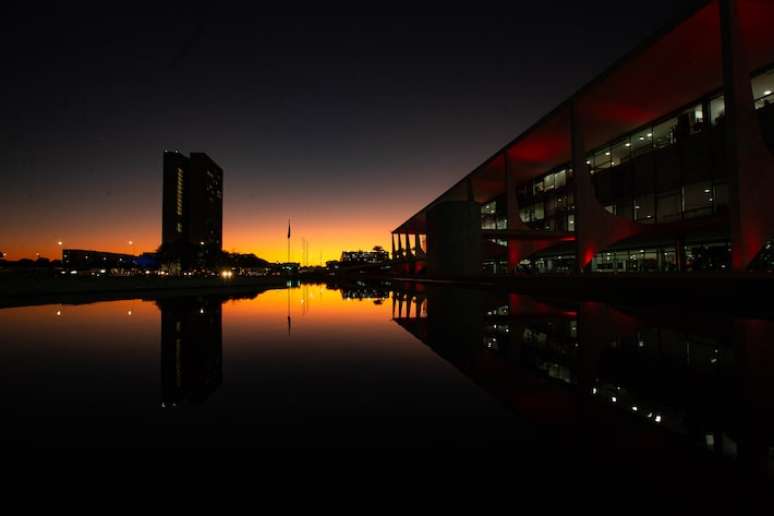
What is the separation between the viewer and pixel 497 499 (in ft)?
6.48

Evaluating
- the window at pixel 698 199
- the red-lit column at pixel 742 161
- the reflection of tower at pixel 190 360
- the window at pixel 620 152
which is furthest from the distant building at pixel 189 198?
the red-lit column at pixel 742 161

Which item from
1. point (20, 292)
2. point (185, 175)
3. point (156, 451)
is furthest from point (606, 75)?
point (185, 175)

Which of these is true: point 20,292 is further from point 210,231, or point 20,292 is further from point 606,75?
point 210,231

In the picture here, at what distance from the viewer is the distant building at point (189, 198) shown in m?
125

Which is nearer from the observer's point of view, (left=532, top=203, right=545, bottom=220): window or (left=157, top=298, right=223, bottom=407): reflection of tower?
(left=157, top=298, right=223, bottom=407): reflection of tower

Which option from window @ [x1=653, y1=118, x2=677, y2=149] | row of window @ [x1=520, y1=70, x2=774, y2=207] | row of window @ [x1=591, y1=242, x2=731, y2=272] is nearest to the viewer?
row of window @ [x1=520, y1=70, x2=774, y2=207]

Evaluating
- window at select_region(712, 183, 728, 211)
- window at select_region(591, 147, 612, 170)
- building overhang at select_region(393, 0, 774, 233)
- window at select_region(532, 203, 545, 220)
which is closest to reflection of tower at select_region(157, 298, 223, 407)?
building overhang at select_region(393, 0, 774, 233)

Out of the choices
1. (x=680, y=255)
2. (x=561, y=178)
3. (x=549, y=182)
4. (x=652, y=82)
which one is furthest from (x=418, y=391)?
(x=549, y=182)

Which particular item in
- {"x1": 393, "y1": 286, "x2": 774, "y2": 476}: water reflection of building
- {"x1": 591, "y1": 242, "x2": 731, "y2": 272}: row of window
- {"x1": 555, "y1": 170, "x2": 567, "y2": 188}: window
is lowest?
{"x1": 393, "y1": 286, "x2": 774, "y2": 476}: water reflection of building

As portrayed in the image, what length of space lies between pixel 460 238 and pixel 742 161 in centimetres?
2066

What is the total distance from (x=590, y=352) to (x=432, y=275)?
32052 millimetres

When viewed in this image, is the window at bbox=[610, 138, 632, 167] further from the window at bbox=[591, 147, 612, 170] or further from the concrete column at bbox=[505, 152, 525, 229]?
the concrete column at bbox=[505, 152, 525, 229]

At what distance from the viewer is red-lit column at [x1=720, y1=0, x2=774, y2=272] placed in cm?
1639

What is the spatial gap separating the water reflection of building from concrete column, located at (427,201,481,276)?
85.9 feet
